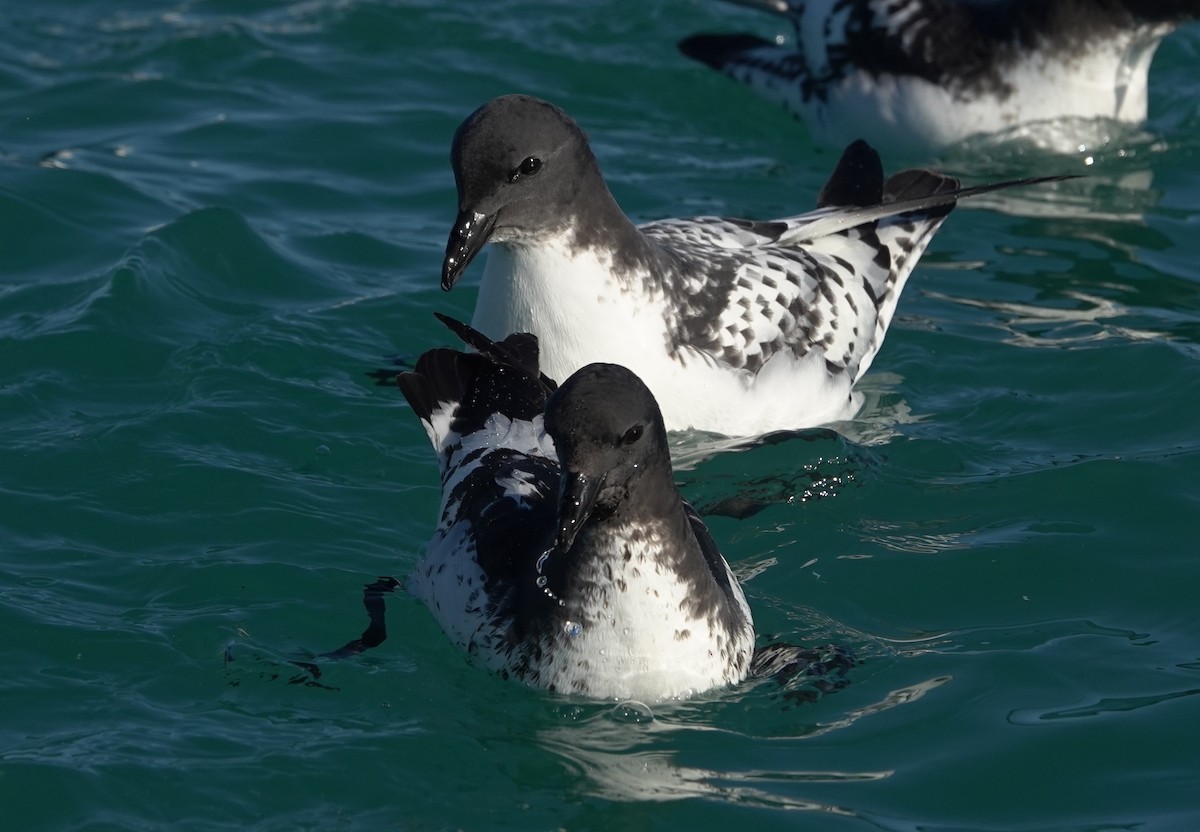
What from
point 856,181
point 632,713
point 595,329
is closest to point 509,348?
point 595,329

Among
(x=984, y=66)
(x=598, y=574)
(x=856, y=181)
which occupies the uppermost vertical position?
(x=984, y=66)

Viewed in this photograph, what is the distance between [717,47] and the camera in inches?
562

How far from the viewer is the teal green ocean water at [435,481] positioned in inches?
264

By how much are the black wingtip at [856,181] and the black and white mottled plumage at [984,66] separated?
2.84m

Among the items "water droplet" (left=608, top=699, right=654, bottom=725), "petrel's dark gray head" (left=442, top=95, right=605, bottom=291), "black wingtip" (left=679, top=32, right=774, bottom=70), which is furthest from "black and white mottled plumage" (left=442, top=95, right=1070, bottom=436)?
"black wingtip" (left=679, top=32, right=774, bottom=70)

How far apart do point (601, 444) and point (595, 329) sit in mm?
2151

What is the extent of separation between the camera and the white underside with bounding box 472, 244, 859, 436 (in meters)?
8.64

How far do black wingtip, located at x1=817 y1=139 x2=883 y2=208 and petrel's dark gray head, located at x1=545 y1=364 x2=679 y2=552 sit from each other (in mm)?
3980

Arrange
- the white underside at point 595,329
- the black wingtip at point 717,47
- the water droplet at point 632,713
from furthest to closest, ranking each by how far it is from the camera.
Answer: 1. the black wingtip at point 717,47
2. the white underside at point 595,329
3. the water droplet at point 632,713

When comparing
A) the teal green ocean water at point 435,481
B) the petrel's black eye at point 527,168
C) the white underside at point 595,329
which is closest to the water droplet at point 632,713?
the teal green ocean water at point 435,481

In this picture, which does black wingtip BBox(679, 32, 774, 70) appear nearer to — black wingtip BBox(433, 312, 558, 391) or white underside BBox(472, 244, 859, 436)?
white underside BBox(472, 244, 859, 436)

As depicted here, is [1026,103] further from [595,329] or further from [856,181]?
[595,329]

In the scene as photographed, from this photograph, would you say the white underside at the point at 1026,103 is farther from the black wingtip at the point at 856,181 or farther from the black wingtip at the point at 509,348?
the black wingtip at the point at 509,348

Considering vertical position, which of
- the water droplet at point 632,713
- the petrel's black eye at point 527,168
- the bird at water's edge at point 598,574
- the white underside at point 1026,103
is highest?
the white underside at point 1026,103
